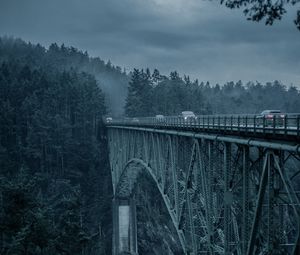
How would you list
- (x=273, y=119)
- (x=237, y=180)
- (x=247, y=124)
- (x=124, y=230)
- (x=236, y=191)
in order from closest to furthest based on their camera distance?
(x=273, y=119), (x=247, y=124), (x=237, y=180), (x=236, y=191), (x=124, y=230)

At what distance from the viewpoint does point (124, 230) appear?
56.6 m

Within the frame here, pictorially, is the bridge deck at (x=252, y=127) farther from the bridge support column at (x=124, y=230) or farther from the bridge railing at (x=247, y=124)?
the bridge support column at (x=124, y=230)

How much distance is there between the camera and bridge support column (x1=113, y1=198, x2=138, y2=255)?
184ft

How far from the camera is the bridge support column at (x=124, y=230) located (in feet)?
184

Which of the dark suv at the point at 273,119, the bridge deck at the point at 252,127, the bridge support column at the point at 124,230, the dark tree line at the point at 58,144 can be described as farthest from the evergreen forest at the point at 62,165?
the dark suv at the point at 273,119

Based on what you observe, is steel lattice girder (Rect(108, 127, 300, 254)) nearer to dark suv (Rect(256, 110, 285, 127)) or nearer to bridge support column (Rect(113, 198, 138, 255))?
dark suv (Rect(256, 110, 285, 127))

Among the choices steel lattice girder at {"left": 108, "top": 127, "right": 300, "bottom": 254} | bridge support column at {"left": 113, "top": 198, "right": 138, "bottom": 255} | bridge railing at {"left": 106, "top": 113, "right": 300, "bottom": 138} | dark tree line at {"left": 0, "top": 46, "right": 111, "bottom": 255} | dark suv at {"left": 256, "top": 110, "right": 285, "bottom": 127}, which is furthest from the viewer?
dark tree line at {"left": 0, "top": 46, "right": 111, "bottom": 255}

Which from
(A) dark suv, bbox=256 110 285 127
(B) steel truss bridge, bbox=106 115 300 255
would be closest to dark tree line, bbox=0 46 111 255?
(B) steel truss bridge, bbox=106 115 300 255

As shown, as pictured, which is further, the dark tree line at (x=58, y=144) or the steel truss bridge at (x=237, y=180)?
the dark tree line at (x=58, y=144)

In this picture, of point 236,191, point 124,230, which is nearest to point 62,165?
point 124,230

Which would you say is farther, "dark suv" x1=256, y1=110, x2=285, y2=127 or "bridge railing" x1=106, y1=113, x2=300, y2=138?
"dark suv" x1=256, y1=110, x2=285, y2=127

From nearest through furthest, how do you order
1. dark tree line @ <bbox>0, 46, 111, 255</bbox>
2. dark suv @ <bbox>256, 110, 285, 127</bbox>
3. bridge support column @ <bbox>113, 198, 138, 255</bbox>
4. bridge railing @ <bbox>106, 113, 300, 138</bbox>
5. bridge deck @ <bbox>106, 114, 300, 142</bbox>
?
bridge deck @ <bbox>106, 114, 300, 142</bbox> < bridge railing @ <bbox>106, 113, 300, 138</bbox> < dark suv @ <bbox>256, 110, 285, 127</bbox> < bridge support column @ <bbox>113, 198, 138, 255</bbox> < dark tree line @ <bbox>0, 46, 111, 255</bbox>

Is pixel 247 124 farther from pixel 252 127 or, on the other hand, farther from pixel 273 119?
pixel 273 119

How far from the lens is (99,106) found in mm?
93875
